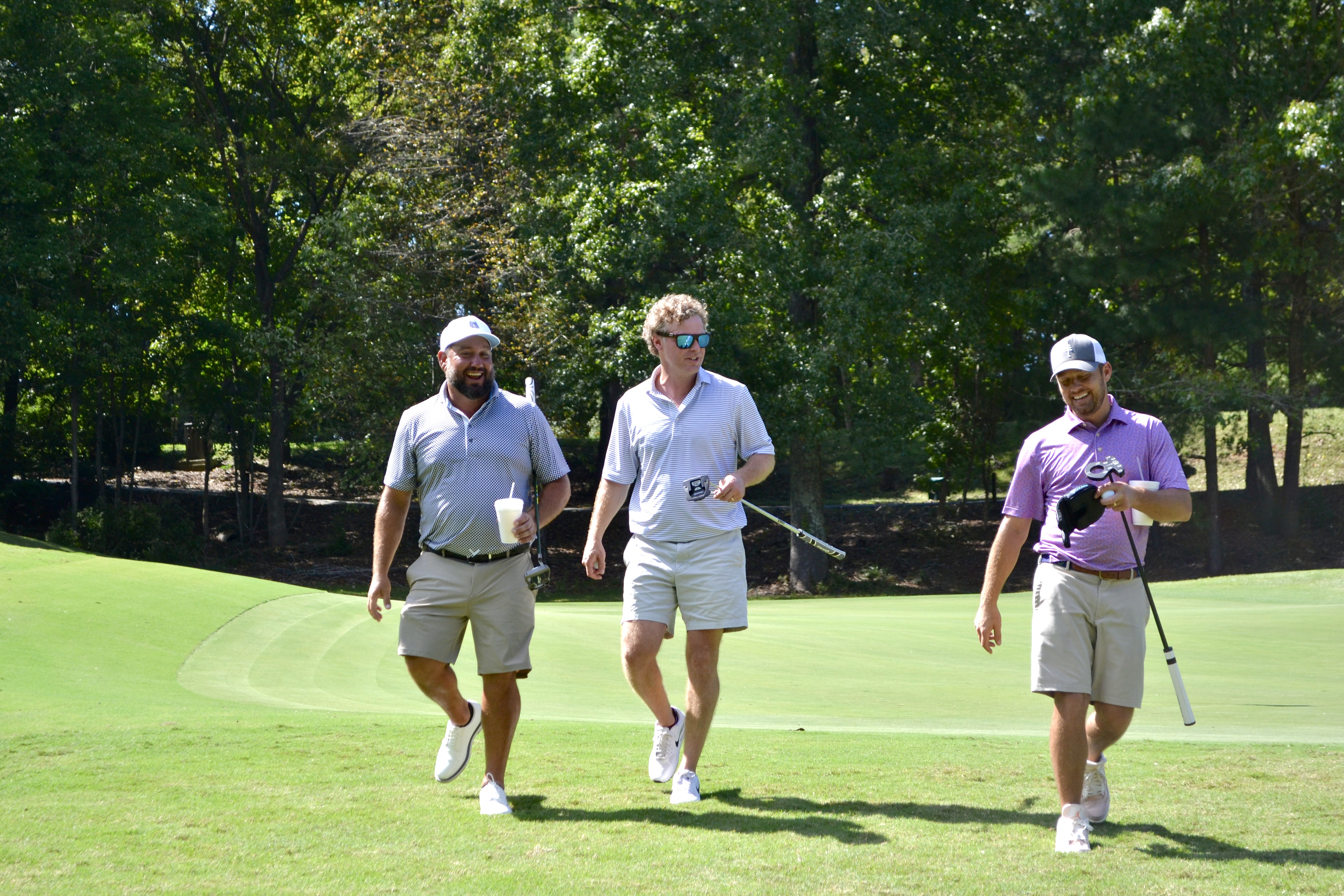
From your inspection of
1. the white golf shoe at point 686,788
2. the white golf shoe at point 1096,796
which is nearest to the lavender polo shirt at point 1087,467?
the white golf shoe at point 1096,796

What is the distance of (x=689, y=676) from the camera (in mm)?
5410

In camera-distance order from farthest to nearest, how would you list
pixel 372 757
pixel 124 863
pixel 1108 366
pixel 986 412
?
pixel 986 412 → pixel 372 757 → pixel 1108 366 → pixel 124 863

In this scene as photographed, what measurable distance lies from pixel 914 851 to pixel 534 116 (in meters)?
22.6

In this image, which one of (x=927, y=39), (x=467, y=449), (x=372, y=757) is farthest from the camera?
(x=927, y=39)

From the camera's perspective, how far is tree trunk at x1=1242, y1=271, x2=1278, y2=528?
23.8 metres

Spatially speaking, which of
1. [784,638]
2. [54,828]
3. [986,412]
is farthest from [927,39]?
[54,828]

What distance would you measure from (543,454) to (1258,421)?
80.6 ft

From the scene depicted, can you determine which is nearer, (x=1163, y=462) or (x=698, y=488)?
(x=1163, y=462)

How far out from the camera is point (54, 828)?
4297 mm

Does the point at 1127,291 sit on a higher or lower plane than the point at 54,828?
higher

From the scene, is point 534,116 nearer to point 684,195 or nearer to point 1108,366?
point 684,195

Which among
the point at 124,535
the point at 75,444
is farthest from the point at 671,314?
A: the point at 75,444

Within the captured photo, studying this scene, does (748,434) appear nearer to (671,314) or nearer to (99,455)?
(671,314)

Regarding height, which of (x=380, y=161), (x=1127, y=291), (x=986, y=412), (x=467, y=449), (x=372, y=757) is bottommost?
(x=372, y=757)
